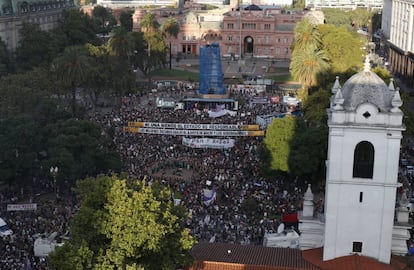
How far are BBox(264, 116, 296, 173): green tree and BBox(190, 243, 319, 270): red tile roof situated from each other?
18.6 m

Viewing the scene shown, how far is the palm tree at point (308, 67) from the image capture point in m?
63.5

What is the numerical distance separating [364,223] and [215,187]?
19518 millimetres

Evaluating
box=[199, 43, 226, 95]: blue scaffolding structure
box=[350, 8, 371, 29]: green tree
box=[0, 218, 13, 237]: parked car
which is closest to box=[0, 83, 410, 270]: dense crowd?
box=[0, 218, 13, 237]: parked car

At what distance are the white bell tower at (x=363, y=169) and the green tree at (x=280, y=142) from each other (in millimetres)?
19491

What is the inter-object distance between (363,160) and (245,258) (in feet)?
19.1

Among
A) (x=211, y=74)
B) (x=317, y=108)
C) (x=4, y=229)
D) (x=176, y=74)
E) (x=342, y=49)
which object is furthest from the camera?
(x=176, y=74)

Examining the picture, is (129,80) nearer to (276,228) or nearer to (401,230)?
(276,228)

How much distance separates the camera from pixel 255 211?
39000mm

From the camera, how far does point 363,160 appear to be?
2389cm

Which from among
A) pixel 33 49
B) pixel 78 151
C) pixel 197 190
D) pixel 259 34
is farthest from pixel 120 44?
pixel 259 34

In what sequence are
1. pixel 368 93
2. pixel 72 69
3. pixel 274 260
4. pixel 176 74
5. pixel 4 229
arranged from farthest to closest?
pixel 176 74
pixel 72 69
pixel 4 229
pixel 274 260
pixel 368 93

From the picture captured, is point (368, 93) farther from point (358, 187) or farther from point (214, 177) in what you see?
point (214, 177)

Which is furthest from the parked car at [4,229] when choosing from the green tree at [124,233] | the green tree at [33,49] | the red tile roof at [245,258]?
the green tree at [33,49]

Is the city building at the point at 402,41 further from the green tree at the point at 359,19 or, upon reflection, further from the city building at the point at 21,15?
the green tree at the point at 359,19
